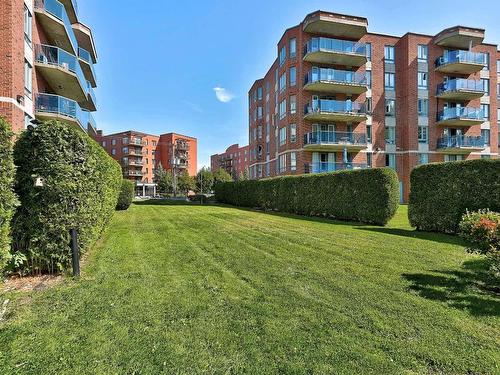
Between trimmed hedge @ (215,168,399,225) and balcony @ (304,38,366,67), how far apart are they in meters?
13.9

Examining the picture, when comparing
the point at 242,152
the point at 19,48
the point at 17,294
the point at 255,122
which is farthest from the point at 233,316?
the point at 242,152

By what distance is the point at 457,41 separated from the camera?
3089cm

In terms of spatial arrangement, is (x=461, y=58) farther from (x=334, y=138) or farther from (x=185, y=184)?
(x=185, y=184)

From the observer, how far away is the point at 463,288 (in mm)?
4844

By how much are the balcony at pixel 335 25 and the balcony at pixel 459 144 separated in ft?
46.7

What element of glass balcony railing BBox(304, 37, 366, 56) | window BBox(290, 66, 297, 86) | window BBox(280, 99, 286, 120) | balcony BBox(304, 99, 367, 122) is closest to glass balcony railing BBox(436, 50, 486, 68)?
glass balcony railing BBox(304, 37, 366, 56)

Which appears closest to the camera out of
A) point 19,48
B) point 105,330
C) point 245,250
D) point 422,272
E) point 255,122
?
point 105,330

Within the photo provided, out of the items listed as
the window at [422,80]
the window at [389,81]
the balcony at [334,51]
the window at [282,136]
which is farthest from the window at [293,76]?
the window at [422,80]

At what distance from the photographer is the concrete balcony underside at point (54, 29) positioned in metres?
16.9

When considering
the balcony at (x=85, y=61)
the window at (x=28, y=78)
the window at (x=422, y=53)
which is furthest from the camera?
the window at (x=422, y=53)

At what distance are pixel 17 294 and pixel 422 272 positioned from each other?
696 centimetres

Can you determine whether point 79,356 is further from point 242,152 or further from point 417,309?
point 242,152

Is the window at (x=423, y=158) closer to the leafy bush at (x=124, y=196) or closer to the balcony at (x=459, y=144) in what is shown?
the balcony at (x=459, y=144)

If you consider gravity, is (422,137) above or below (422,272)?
above
